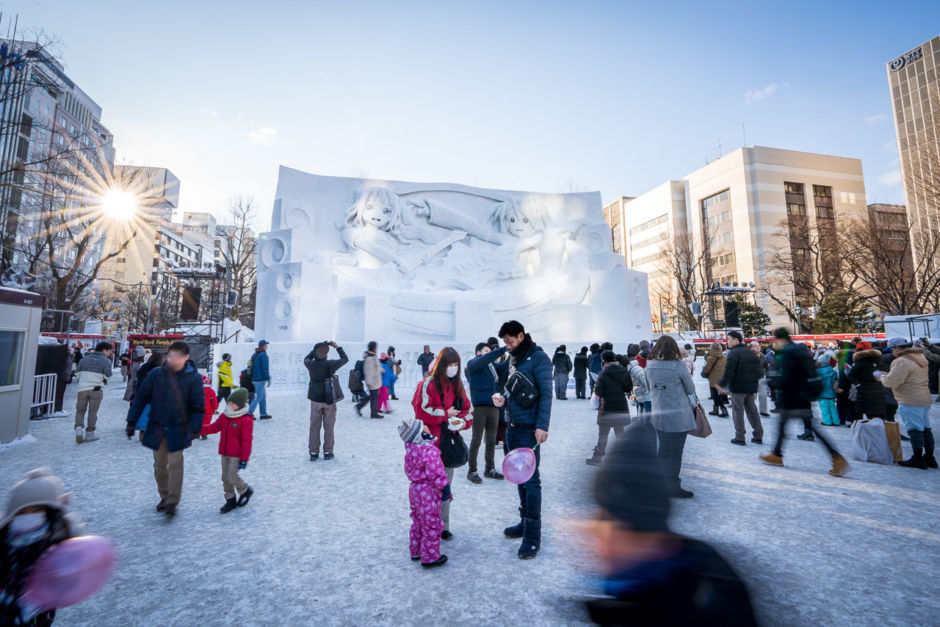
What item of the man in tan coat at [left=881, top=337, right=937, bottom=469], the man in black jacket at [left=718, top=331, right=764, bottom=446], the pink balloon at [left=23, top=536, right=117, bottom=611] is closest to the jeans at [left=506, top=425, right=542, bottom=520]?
the pink balloon at [left=23, top=536, right=117, bottom=611]

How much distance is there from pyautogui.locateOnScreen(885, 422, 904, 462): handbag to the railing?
13549 millimetres

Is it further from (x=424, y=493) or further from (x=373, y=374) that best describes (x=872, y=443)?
(x=373, y=374)

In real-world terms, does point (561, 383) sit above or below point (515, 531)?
above

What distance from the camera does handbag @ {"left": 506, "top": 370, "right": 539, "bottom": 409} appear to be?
2.81 metres

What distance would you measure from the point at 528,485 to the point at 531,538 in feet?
1.08

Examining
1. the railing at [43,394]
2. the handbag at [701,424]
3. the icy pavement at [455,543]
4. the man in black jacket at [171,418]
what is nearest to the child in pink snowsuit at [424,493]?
the icy pavement at [455,543]

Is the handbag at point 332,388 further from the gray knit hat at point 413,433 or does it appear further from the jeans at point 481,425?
the gray knit hat at point 413,433

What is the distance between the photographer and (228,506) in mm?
3533

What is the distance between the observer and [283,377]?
11.0 meters

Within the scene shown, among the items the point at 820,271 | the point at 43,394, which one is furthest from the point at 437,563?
the point at 820,271

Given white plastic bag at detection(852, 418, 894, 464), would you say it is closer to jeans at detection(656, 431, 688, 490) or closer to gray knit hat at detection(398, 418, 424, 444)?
jeans at detection(656, 431, 688, 490)

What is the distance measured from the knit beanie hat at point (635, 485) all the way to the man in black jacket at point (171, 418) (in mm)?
3336

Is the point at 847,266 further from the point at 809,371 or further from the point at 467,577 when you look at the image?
the point at 467,577

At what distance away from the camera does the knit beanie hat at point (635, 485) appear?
A: 6.81 feet
